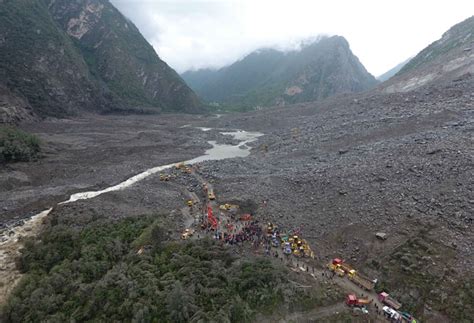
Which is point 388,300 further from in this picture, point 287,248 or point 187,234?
point 187,234

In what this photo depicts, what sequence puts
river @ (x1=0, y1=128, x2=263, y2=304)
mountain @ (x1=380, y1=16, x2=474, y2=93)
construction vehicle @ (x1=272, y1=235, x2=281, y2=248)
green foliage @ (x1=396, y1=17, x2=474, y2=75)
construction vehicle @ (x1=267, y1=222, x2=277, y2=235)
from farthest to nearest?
1. green foliage @ (x1=396, y1=17, x2=474, y2=75)
2. mountain @ (x1=380, y1=16, x2=474, y2=93)
3. construction vehicle @ (x1=267, y1=222, x2=277, y2=235)
4. construction vehicle @ (x1=272, y1=235, x2=281, y2=248)
5. river @ (x1=0, y1=128, x2=263, y2=304)

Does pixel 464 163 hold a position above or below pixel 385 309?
above

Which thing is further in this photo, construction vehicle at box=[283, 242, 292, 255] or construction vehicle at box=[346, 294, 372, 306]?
construction vehicle at box=[283, 242, 292, 255]

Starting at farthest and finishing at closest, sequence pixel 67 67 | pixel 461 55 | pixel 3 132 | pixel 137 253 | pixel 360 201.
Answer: pixel 67 67, pixel 461 55, pixel 3 132, pixel 360 201, pixel 137 253

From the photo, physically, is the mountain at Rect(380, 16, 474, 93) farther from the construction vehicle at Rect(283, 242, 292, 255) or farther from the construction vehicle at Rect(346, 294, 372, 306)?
the construction vehicle at Rect(346, 294, 372, 306)

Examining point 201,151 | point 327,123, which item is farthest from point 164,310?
point 327,123

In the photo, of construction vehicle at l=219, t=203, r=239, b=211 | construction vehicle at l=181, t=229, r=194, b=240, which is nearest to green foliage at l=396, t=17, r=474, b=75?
construction vehicle at l=219, t=203, r=239, b=211

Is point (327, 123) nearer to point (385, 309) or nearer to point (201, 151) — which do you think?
point (201, 151)

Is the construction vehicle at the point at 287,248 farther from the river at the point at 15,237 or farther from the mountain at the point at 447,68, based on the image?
the mountain at the point at 447,68
